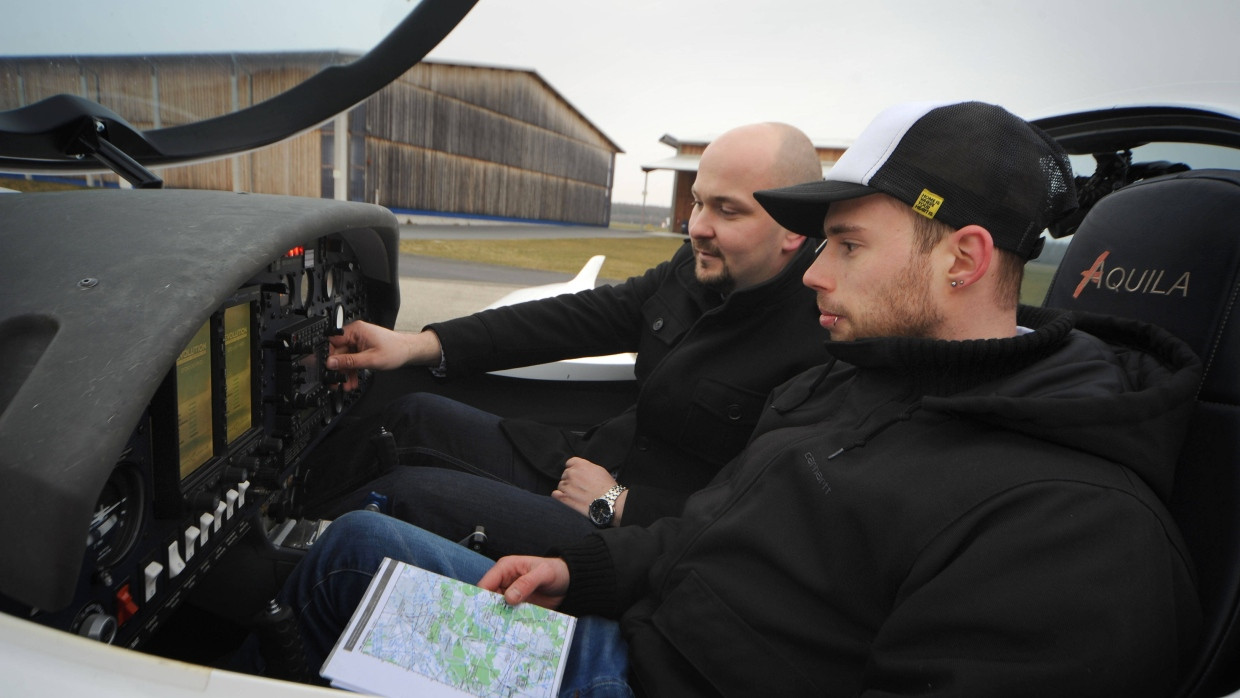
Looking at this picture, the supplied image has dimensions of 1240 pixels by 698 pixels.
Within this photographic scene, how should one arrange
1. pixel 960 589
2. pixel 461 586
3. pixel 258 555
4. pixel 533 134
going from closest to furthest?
pixel 960 589 < pixel 461 586 < pixel 258 555 < pixel 533 134

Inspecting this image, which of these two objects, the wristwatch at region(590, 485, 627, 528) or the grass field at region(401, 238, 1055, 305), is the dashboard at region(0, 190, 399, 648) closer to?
the wristwatch at region(590, 485, 627, 528)

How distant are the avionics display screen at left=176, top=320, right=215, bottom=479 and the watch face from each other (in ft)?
2.61

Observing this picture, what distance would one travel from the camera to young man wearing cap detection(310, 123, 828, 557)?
57.1 inches

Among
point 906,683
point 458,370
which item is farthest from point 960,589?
point 458,370

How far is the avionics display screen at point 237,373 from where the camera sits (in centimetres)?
102

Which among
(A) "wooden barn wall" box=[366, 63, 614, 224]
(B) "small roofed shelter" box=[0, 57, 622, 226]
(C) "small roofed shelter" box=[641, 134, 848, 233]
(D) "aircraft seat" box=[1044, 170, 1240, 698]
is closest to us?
(D) "aircraft seat" box=[1044, 170, 1240, 698]

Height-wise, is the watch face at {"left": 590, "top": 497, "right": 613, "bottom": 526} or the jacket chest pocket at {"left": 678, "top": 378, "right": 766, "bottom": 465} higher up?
the jacket chest pocket at {"left": 678, "top": 378, "right": 766, "bottom": 465}

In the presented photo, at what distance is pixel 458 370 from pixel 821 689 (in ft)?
4.15

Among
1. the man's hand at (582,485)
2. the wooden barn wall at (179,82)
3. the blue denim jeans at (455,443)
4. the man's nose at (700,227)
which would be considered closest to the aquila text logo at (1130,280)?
the man's nose at (700,227)

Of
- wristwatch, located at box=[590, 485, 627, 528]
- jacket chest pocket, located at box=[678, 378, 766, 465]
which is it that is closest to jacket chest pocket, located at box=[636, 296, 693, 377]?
jacket chest pocket, located at box=[678, 378, 766, 465]

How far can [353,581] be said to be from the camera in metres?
1.04

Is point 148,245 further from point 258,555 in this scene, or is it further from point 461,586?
point 258,555

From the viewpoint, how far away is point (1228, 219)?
946mm

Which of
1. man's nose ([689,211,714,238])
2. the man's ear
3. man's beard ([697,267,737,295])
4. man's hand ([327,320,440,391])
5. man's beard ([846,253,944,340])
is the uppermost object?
the man's ear
